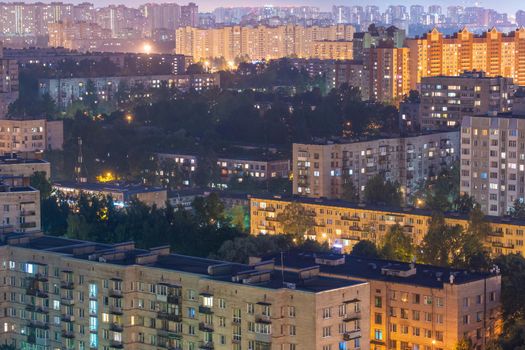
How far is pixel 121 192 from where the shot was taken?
2944 centimetres

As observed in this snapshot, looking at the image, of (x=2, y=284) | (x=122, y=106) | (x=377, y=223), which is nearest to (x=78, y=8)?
(x=122, y=106)

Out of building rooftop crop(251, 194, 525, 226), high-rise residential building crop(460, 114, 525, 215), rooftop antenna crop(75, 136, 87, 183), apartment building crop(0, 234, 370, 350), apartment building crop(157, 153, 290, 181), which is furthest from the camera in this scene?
apartment building crop(157, 153, 290, 181)

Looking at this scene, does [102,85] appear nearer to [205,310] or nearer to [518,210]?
[518,210]

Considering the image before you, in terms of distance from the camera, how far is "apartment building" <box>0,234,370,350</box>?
16312 millimetres

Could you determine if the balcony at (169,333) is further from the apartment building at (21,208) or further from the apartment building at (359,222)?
the apartment building at (359,222)

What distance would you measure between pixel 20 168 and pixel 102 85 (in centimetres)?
2536

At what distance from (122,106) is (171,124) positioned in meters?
5.25

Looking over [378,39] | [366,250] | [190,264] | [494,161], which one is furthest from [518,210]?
[378,39]

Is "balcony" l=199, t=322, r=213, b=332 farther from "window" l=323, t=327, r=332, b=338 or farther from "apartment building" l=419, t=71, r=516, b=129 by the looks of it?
"apartment building" l=419, t=71, r=516, b=129

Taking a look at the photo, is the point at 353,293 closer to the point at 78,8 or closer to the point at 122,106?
the point at 122,106

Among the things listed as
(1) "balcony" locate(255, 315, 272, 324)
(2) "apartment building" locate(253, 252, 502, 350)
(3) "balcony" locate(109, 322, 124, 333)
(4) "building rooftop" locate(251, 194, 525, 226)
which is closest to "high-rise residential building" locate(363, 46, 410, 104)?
(4) "building rooftop" locate(251, 194, 525, 226)

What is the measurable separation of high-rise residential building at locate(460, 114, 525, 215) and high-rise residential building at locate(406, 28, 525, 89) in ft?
71.2

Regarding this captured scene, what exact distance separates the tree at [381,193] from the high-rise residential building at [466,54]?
71.5 ft

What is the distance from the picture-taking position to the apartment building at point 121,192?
29125 mm
